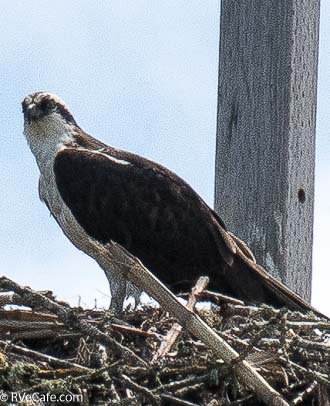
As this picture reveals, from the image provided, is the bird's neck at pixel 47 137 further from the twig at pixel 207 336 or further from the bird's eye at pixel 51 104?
the twig at pixel 207 336

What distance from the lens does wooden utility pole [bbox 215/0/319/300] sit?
24.3 feet

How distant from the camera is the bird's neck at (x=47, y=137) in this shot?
9.14 m

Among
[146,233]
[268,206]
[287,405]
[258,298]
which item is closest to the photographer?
[287,405]

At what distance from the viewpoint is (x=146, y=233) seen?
8.78 metres

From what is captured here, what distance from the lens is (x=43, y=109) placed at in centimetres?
949

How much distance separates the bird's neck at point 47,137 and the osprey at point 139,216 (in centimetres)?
13

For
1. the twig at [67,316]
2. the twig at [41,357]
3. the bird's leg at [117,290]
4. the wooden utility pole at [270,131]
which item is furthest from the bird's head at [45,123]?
the twig at [67,316]

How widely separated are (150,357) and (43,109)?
2.69 metres

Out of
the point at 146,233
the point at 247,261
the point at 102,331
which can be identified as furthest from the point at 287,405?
the point at 146,233

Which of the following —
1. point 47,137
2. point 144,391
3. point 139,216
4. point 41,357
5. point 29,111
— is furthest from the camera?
point 29,111

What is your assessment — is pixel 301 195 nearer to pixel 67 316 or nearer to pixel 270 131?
pixel 270 131

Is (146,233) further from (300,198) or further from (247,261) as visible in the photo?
(300,198)

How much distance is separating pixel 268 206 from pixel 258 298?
38.4 inches

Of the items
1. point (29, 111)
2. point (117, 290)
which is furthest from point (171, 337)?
point (29, 111)
